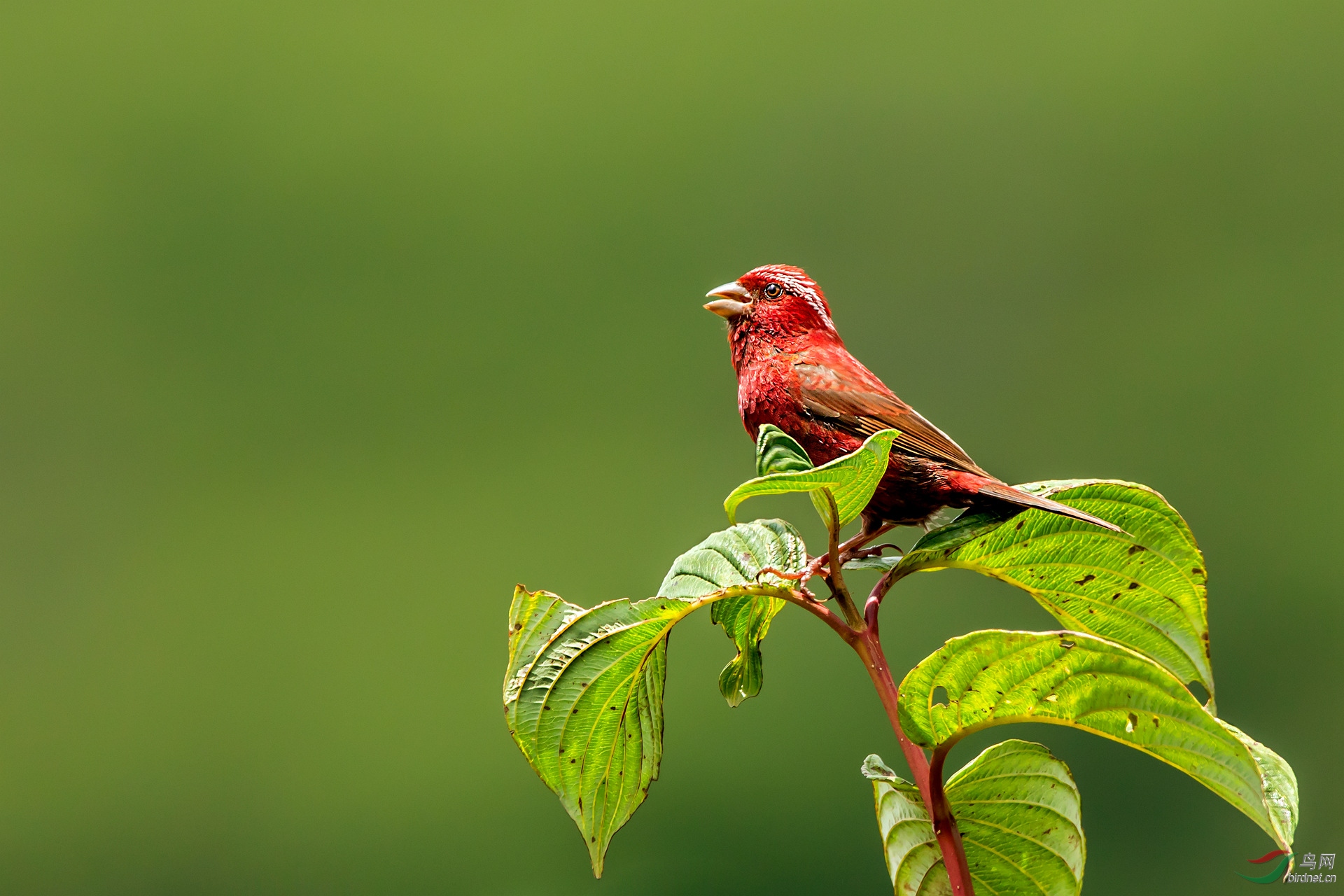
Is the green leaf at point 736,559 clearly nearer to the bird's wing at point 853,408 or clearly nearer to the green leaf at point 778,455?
the green leaf at point 778,455

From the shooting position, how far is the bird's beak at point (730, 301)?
1030 millimetres

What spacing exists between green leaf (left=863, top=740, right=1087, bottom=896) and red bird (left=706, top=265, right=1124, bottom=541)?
16 cm

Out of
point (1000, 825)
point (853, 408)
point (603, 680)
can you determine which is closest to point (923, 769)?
point (1000, 825)

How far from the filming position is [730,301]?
104cm

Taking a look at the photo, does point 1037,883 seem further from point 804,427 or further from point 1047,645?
point 804,427

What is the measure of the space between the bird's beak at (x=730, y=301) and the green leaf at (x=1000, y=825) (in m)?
0.48

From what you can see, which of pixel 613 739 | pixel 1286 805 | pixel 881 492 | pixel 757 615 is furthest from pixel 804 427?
pixel 1286 805

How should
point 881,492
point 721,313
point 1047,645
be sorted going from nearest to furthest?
point 1047,645 < point 881,492 < point 721,313

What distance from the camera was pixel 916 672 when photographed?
0.59 m

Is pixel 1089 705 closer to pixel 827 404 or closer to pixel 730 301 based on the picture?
pixel 827 404

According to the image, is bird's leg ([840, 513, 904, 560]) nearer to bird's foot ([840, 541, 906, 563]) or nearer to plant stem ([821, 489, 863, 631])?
bird's foot ([840, 541, 906, 563])

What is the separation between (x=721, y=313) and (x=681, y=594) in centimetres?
46

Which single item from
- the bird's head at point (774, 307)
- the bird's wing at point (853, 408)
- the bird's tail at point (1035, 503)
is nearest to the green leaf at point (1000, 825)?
the bird's tail at point (1035, 503)

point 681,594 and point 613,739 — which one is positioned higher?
point 681,594
